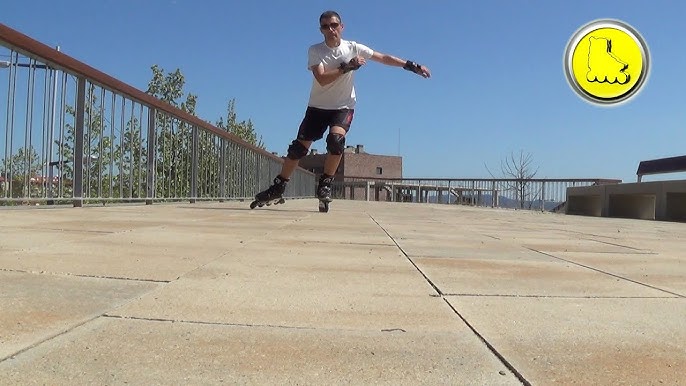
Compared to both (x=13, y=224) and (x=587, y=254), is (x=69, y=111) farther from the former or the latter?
(x=587, y=254)

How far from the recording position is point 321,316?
65.4 inches

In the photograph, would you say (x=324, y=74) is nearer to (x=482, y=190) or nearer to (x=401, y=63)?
(x=401, y=63)

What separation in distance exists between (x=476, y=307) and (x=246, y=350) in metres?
0.83

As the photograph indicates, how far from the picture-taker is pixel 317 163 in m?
58.9

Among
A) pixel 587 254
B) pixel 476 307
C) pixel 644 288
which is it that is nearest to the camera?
pixel 476 307

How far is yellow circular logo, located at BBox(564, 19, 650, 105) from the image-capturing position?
9264mm

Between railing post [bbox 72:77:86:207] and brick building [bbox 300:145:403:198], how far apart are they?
51.4 m

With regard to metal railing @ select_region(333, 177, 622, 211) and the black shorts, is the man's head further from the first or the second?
metal railing @ select_region(333, 177, 622, 211)

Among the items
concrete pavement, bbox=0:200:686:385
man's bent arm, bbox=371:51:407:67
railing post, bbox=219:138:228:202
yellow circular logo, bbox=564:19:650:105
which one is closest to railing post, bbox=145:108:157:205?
railing post, bbox=219:138:228:202

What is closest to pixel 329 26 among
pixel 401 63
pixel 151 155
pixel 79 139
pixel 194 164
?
pixel 401 63

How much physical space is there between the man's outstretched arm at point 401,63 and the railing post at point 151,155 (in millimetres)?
3118

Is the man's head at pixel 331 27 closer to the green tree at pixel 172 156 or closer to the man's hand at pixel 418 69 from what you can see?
the man's hand at pixel 418 69

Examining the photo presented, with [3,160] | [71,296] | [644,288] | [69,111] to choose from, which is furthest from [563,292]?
[69,111]

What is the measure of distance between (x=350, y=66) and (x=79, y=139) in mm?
2769
